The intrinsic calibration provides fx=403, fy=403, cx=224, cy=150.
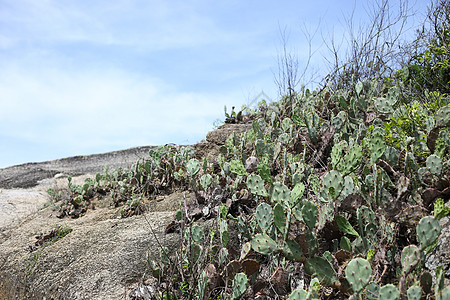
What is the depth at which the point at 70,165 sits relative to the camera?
39.5 feet

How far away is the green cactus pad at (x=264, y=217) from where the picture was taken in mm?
2426

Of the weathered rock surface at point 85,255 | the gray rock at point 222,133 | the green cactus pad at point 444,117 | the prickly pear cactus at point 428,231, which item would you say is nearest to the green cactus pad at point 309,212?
the prickly pear cactus at point 428,231

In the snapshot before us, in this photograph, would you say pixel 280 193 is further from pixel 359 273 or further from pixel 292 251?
pixel 359 273

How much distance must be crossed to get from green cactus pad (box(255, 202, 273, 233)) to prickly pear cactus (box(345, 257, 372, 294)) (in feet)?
2.07

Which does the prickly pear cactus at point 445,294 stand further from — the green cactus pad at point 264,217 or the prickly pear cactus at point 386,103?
the prickly pear cactus at point 386,103

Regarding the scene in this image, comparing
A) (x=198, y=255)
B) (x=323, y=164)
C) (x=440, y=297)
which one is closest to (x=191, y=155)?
(x=323, y=164)

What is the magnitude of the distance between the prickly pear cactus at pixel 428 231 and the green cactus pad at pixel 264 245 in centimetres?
77

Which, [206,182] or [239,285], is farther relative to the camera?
[206,182]

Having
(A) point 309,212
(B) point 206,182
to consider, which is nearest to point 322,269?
(A) point 309,212

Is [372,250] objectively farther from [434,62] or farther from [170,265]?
[434,62]

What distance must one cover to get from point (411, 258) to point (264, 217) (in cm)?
83

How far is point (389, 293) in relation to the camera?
5.94 feet

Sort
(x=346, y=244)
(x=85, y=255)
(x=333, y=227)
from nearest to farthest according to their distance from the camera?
(x=346, y=244)
(x=333, y=227)
(x=85, y=255)

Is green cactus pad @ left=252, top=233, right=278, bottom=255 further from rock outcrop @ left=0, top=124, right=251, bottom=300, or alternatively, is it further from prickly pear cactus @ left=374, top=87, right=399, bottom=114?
prickly pear cactus @ left=374, top=87, right=399, bottom=114
